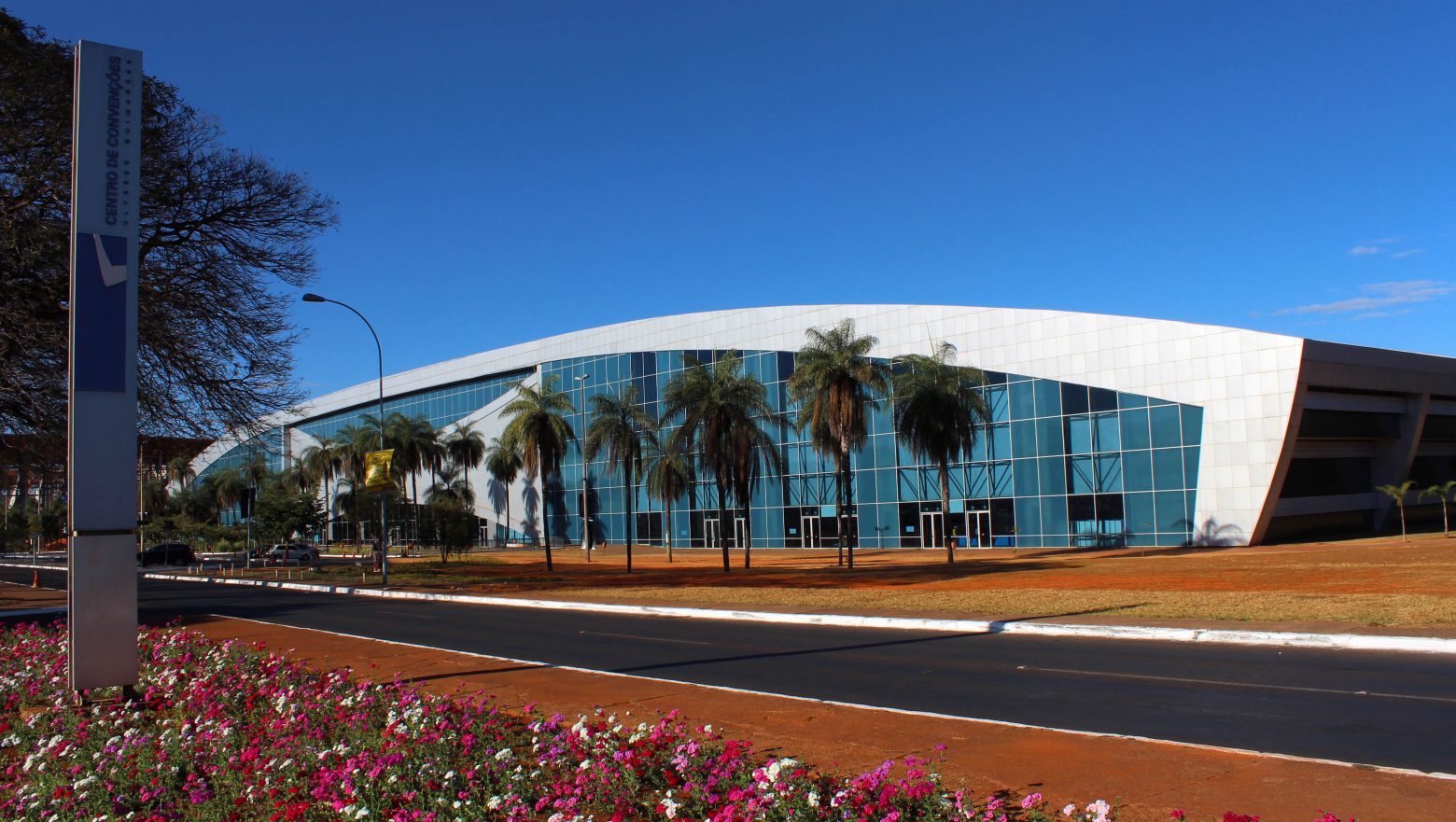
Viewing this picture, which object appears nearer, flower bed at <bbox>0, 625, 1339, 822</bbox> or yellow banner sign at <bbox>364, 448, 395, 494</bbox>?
flower bed at <bbox>0, 625, 1339, 822</bbox>

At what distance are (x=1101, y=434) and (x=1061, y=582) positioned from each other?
20.6 m

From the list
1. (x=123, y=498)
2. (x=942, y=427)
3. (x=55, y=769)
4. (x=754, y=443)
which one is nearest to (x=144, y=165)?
(x=123, y=498)

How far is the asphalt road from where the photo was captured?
28.3 ft

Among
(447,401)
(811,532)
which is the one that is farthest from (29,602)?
(447,401)

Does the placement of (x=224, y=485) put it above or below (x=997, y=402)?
below

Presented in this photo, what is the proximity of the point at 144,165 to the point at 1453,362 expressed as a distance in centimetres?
5856

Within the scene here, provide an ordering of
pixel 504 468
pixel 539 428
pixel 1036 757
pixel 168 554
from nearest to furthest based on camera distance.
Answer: pixel 1036 757, pixel 539 428, pixel 168 554, pixel 504 468

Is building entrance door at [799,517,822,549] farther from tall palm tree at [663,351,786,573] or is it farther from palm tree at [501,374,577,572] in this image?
palm tree at [501,374,577,572]

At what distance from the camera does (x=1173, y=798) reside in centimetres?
659

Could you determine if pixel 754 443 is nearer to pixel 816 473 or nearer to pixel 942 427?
pixel 942 427

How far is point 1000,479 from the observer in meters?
51.4

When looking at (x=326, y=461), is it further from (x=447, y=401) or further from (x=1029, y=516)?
(x=1029, y=516)

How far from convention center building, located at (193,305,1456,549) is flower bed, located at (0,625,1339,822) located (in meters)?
28.3

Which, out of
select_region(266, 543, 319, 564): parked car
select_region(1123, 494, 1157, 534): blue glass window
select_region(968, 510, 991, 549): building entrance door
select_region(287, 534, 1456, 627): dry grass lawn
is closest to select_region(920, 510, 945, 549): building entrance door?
select_region(287, 534, 1456, 627): dry grass lawn
